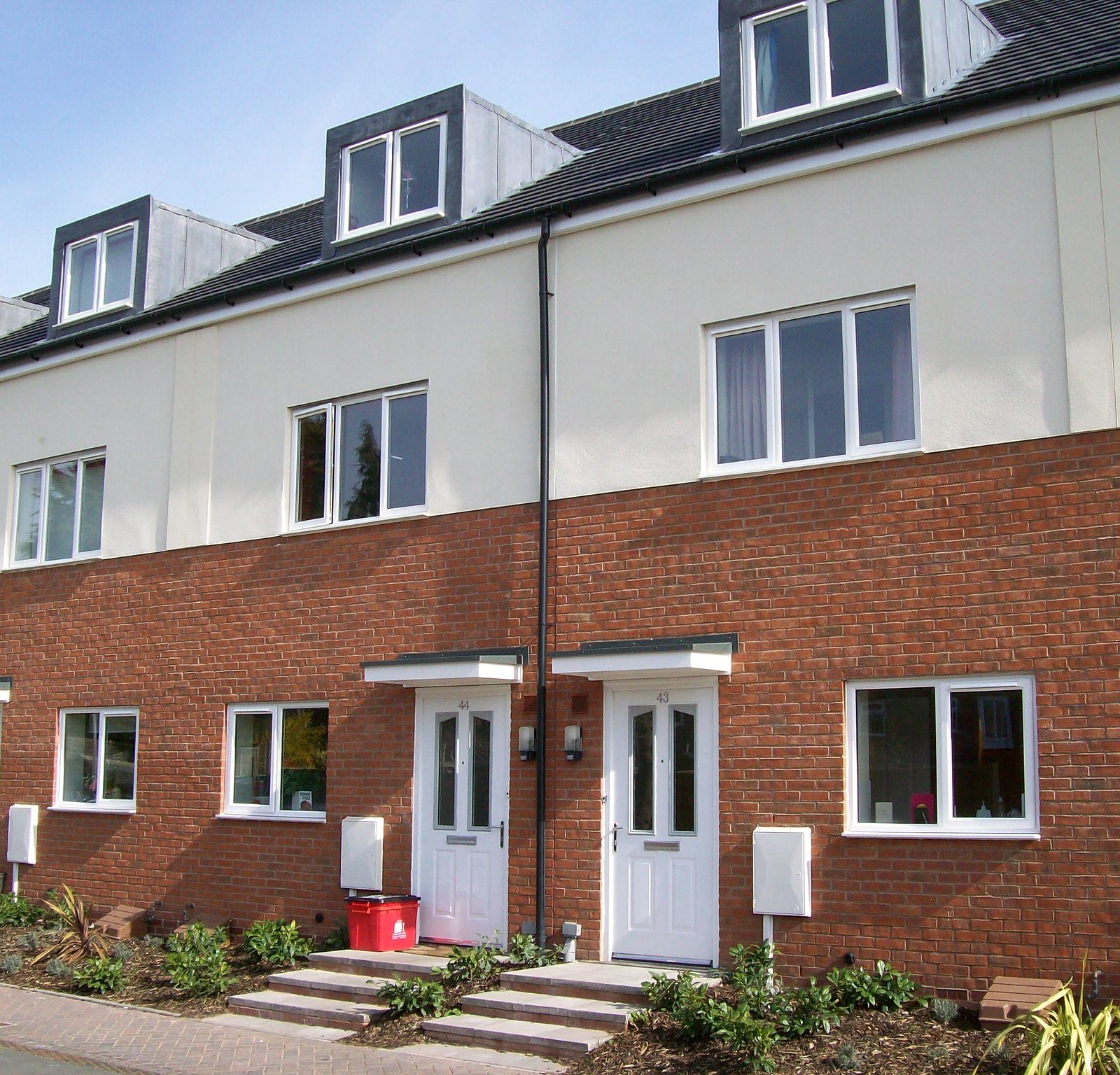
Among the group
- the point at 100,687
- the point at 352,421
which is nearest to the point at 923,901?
the point at 352,421

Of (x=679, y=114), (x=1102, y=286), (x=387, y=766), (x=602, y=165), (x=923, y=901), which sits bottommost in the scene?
(x=923, y=901)

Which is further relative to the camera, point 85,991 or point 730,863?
point 85,991

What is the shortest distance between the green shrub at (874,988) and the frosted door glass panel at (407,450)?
625 cm

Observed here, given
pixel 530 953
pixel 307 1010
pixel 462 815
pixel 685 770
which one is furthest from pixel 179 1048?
pixel 685 770

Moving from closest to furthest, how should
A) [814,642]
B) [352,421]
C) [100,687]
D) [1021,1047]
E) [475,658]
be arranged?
[1021,1047] → [814,642] → [475,658] → [352,421] → [100,687]

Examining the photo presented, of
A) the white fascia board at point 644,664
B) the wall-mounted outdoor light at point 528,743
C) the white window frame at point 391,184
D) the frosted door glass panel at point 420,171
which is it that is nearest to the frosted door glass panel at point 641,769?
the white fascia board at point 644,664

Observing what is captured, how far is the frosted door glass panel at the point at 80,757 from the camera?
15977 millimetres

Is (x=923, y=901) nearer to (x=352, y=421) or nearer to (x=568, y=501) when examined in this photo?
(x=568, y=501)

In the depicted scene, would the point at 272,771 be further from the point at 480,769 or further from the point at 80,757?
the point at 80,757

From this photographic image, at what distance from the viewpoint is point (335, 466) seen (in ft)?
46.6

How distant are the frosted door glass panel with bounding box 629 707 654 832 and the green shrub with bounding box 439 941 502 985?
1.64 metres

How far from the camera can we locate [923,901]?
9883mm

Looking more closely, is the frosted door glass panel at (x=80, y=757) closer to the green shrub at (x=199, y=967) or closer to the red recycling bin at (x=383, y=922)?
the green shrub at (x=199, y=967)

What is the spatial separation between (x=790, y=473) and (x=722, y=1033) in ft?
14.7
